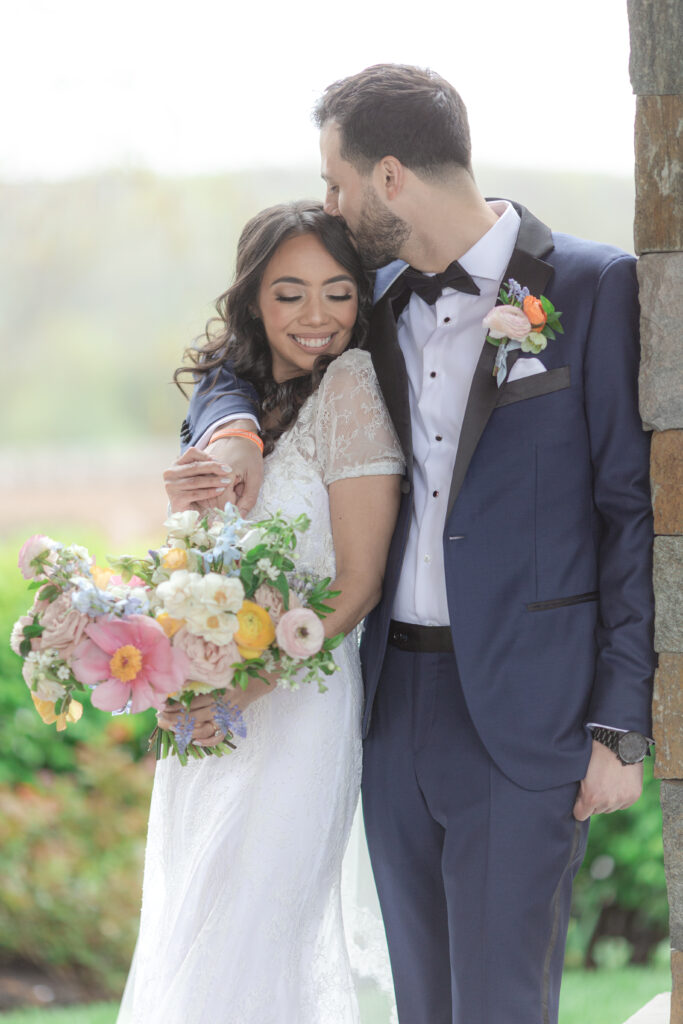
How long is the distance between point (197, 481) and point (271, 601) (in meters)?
0.39

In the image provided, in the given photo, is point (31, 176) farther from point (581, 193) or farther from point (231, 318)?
point (231, 318)

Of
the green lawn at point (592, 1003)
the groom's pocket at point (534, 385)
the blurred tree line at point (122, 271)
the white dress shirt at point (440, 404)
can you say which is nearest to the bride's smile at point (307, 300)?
the white dress shirt at point (440, 404)

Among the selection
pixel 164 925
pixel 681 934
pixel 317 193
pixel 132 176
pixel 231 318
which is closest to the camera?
pixel 681 934

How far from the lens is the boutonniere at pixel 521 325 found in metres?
2.25

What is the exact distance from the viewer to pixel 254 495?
252 cm

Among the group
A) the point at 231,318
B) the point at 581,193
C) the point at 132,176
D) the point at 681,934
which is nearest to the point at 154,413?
the point at 132,176

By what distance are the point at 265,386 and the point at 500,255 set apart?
0.67 m

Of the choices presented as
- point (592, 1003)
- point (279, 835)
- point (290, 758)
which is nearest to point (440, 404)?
point (290, 758)

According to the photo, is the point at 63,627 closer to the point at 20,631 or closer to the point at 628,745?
the point at 20,631

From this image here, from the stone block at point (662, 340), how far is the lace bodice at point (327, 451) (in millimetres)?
570

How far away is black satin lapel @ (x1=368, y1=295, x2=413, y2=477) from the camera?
243 centimetres

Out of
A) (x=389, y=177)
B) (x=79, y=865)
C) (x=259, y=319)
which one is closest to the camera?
(x=389, y=177)

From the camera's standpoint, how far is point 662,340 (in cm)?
217

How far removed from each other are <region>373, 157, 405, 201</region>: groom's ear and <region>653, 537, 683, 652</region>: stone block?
986 millimetres
